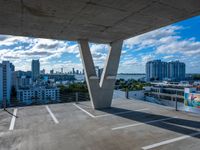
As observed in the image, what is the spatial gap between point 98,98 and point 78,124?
9.77ft

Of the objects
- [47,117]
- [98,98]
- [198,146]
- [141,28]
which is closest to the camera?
[198,146]

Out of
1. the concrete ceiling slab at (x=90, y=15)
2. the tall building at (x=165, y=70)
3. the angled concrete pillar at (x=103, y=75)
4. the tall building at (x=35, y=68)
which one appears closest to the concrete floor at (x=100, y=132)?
the angled concrete pillar at (x=103, y=75)

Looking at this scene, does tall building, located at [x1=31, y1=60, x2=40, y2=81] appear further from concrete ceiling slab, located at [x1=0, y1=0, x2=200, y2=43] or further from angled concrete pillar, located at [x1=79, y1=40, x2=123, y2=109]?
concrete ceiling slab, located at [x1=0, y1=0, x2=200, y2=43]

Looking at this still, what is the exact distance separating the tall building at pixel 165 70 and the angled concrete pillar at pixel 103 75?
68.5 m

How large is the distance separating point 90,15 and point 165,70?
77.6 meters

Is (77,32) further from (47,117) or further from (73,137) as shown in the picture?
(73,137)

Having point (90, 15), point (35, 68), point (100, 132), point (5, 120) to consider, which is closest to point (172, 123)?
point (100, 132)

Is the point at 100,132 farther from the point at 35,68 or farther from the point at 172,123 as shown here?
the point at 35,68

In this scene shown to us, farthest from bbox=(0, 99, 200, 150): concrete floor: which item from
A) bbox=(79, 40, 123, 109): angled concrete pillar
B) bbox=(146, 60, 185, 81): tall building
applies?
bbox=(146, 60, 185, 81): tall building

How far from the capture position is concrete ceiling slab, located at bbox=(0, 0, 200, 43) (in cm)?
425

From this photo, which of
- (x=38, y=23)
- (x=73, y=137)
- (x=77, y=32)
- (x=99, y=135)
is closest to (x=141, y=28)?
(x=77, y=32)

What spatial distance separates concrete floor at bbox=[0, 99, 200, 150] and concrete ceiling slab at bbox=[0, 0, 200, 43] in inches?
154

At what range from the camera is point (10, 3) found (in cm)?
419

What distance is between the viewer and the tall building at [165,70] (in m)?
73.8
